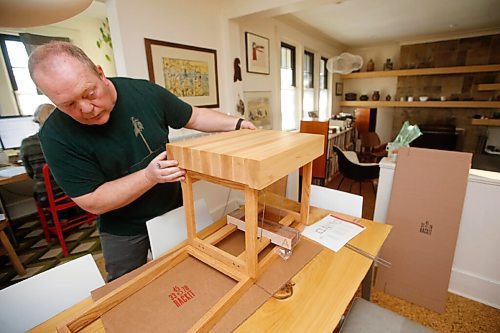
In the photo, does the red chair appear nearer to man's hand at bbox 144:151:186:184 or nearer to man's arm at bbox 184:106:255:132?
man's arm at bbox 184:106:255:132

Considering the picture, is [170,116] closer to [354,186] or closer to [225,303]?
[225,303]

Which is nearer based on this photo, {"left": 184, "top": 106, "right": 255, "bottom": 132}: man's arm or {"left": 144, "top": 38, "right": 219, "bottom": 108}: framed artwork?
{"left": 184, "top": 106, "right": 255, "bottom": 132}: man's arm

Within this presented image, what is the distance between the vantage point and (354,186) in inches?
151

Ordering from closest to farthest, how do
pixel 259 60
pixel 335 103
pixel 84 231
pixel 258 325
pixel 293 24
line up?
pixel 258 325 < pixel 84 231 < pixel 259 60 < pixel 293 24 < pixel 335 103

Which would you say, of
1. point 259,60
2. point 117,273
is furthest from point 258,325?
point 259,60

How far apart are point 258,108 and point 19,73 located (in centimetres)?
301

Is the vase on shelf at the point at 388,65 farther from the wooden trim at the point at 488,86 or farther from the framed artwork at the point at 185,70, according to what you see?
the framed artwork at the point at 185,70

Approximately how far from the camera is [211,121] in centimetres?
126

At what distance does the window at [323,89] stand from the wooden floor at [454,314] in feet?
13.2

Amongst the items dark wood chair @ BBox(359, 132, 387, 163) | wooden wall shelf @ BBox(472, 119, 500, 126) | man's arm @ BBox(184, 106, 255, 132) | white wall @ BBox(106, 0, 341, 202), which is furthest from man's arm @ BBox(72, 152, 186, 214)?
wooden wall shelf @ BBox(472, 119, 500, 126)

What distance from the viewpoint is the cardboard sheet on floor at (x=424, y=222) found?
4.75 ft

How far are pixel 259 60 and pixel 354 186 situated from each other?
7.71ft

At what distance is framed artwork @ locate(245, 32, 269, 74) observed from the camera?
2.91 meters

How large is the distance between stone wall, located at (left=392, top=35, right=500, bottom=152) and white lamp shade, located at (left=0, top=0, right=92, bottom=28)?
243 inches
